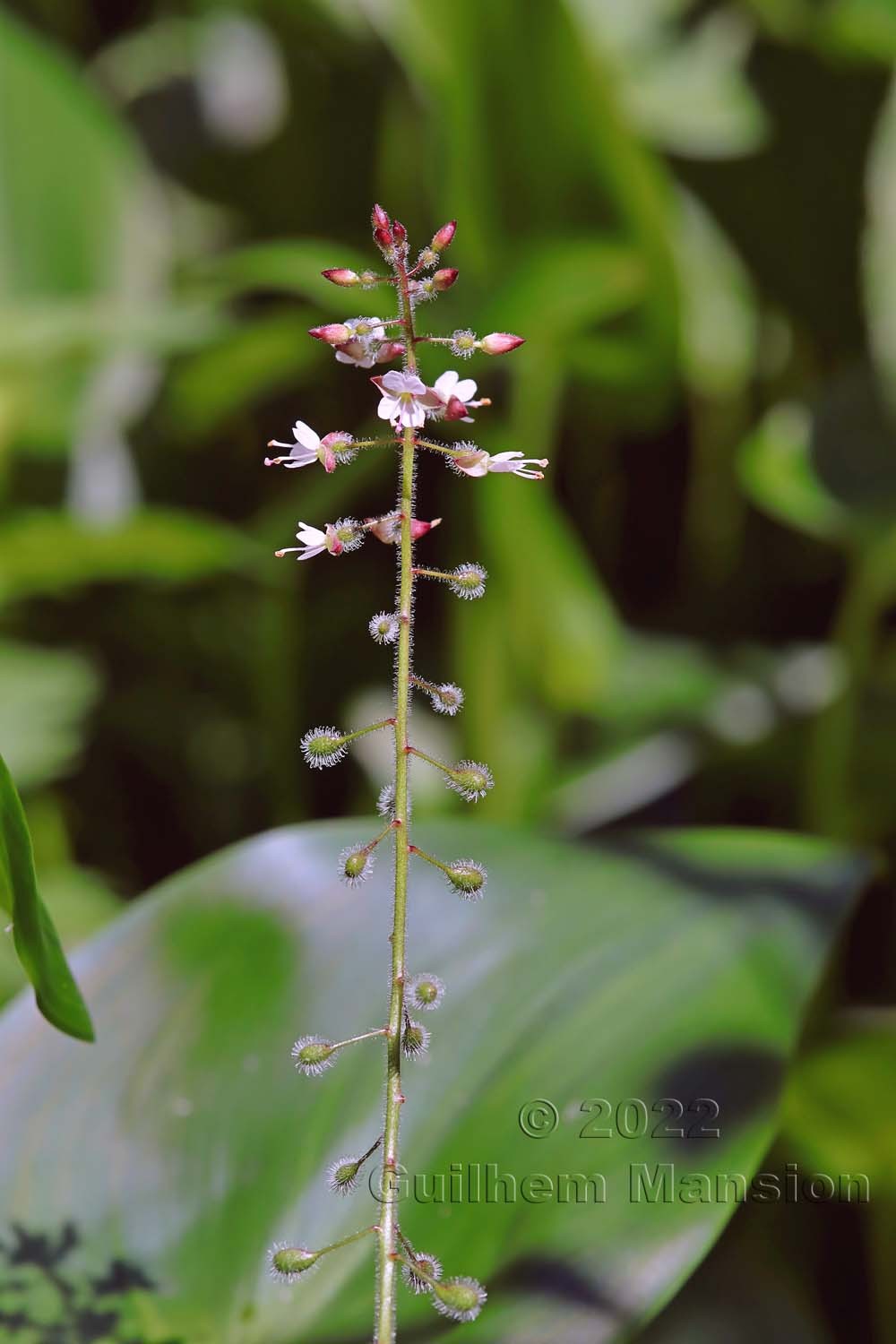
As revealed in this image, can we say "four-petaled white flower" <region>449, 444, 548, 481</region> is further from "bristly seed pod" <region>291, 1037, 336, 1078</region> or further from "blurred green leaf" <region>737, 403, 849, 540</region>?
"blurred green leaf" <region>737, 403, 849, 540</region>

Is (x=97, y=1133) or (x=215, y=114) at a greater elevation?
(x=215, y=114)

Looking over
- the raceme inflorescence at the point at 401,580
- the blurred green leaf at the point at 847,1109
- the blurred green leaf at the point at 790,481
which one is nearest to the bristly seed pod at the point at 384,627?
the raceme inflorescence at the point at 401,580

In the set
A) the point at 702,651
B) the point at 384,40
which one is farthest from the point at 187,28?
the point at 702,651

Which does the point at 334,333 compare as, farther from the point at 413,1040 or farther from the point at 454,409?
the point at 413,1040

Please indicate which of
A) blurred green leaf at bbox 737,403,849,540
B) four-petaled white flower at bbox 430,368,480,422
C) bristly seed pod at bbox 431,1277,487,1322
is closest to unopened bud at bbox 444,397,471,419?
four-petaled white flower at bbox 430,368,480,422

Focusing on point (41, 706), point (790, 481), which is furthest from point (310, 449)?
point (41, 706)

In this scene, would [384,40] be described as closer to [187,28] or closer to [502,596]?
[187,28]
